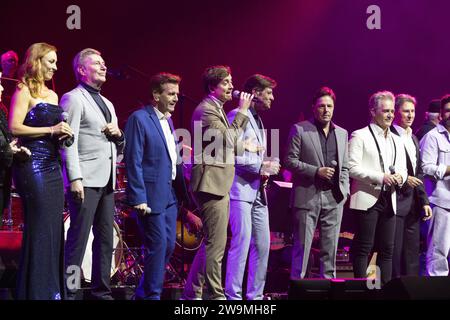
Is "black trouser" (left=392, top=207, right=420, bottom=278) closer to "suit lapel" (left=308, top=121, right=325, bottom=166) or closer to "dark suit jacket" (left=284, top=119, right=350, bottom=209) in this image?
"dark suit jacket" (left=284, top=119, right=350, bottom=209)

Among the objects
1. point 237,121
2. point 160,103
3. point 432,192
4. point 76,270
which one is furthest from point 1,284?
point 432,192

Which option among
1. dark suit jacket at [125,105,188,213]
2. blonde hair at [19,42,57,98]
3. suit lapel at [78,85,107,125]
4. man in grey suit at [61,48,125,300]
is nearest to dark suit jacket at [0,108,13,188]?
blonde hair at [19,42,57,98]

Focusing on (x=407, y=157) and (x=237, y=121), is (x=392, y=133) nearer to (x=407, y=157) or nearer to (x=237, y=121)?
(x=407, y=157)

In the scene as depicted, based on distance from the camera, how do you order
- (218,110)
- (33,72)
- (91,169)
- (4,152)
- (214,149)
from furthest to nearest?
1. (218,110)
2. (214,149)
3. (91,169)
4. (33,72)
5. (4,152)

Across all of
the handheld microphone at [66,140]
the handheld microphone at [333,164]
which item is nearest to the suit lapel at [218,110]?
the handheld microphone at [333,164]

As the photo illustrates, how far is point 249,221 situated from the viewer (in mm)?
5098

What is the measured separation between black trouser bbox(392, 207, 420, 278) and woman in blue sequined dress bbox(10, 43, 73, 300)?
2834 millimetres

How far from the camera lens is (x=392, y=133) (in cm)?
587

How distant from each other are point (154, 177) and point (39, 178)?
877 millimetres

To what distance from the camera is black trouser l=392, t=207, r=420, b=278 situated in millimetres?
5727

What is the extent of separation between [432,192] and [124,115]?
3308 millimetres

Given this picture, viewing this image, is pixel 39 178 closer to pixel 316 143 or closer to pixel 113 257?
pixel 316 143

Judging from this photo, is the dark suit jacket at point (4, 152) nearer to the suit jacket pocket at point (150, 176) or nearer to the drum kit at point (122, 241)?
the suit jacket pocket at point (150, 176)

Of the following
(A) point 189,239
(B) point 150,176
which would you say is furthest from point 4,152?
(A) point 189,239
